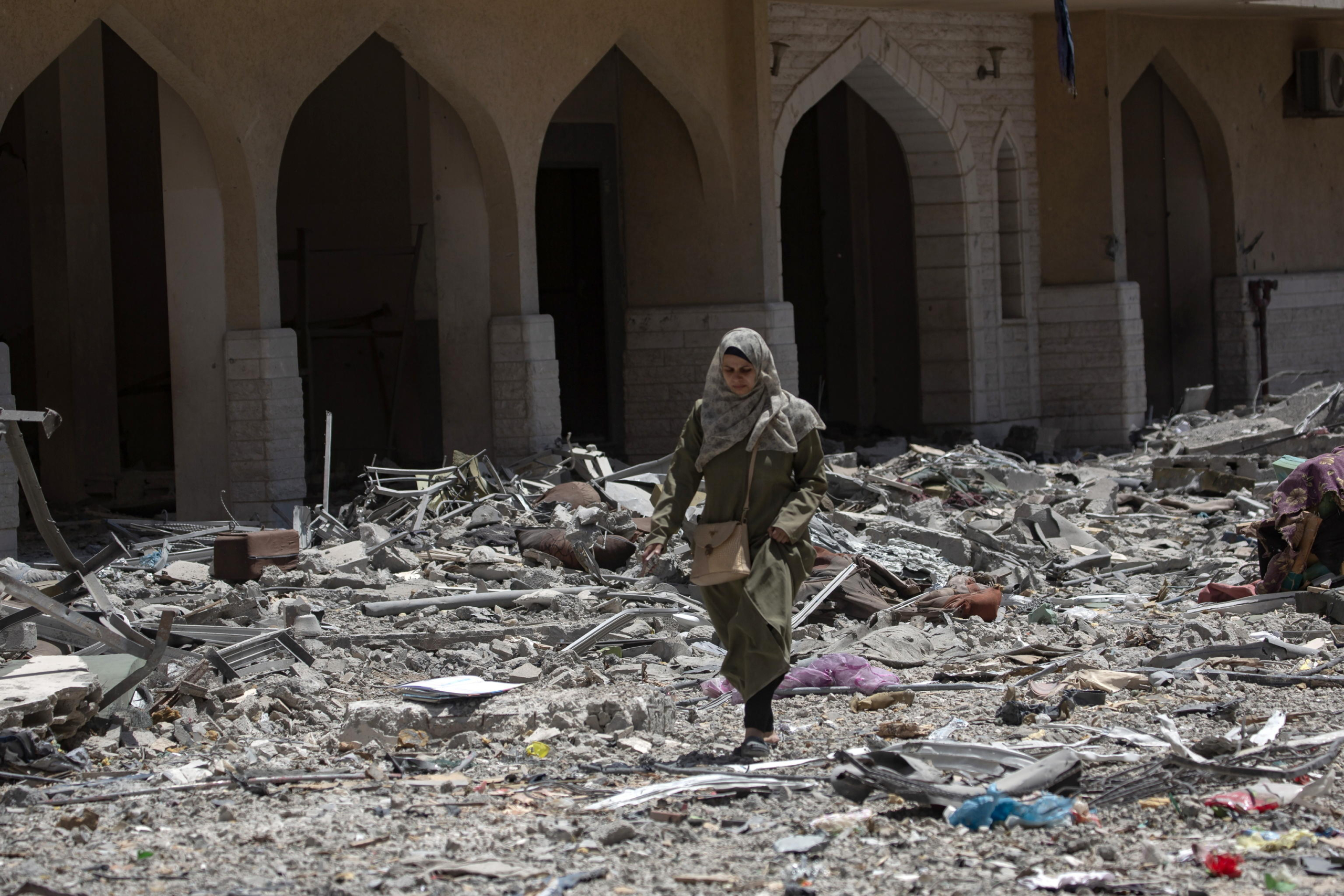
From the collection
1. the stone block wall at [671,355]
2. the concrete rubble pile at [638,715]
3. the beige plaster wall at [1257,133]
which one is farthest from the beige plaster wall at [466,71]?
the beige plaster wall at [1257,133]

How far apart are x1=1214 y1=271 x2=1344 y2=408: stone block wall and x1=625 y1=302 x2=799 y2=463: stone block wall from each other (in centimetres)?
587

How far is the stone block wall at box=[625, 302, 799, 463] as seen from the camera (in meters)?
12.6

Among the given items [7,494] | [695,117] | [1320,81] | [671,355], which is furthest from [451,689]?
[1320,81]

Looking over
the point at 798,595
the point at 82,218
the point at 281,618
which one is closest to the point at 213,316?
the point at 82,218

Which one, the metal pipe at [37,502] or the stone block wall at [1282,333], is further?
the stone block wall at [1282,333]

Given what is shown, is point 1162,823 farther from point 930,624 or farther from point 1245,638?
point 930,624

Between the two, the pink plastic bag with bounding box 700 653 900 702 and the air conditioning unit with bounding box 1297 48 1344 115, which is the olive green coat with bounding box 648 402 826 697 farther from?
the air conditioning unit with bounding box 1297 48 1344 115

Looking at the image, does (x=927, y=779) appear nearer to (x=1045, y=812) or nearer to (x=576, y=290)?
(x=1045, y=812)

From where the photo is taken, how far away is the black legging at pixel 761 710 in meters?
4.70

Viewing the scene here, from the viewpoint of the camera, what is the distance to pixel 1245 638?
6.18 metres

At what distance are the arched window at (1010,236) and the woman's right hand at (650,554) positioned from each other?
33.8 ft

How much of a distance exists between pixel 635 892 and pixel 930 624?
12.4ft

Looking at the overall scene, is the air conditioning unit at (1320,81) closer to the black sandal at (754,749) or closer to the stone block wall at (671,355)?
the stone block wall at (671,355)

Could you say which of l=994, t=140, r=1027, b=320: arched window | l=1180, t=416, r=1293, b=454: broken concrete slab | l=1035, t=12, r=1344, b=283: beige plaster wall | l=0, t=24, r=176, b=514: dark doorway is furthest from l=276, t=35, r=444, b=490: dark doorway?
l=1180, t=416, r=1293, b=454: broken concrete slab
